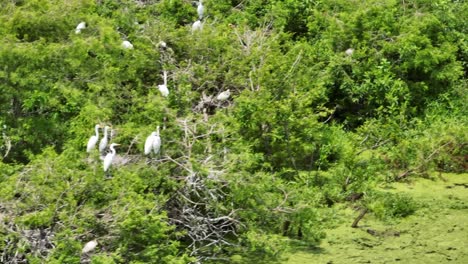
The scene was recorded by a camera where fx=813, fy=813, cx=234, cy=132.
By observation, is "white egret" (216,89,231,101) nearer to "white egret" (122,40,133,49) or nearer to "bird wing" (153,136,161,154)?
"white egret" (122,40,133,49)

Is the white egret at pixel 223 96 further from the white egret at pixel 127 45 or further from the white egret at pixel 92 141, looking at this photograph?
the white egret at pixel 92 141

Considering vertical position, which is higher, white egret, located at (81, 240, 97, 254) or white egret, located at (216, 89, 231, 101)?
white egret, located at (216, 89, 231, 101)

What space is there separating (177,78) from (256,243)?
83.7 inches

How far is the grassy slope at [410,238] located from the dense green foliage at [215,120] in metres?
0.17

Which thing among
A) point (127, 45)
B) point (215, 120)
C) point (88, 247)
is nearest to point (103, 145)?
point (215, 120)

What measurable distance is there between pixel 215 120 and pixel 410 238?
186cm

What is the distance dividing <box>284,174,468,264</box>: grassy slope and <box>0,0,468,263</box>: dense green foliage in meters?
0.17

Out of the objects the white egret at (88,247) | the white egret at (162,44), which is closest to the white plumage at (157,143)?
the white egret at (88,247)

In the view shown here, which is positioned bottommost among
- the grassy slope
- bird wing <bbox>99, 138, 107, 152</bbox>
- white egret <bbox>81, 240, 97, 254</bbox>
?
the grassy slope

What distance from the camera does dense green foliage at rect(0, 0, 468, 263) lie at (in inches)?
218

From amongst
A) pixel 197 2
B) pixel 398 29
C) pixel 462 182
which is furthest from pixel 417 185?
pixel 197 2

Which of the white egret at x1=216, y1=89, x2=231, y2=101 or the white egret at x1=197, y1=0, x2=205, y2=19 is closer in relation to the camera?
the white egret at x1=216, y1=89, x2=231, y2=101

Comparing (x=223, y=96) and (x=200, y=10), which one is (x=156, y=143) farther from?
(x=200, y=10)

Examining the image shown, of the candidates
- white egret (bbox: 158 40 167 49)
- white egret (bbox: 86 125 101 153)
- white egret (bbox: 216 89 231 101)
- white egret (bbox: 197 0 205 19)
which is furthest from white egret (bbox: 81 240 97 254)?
white egret (bbox: 197 0 205 19)
